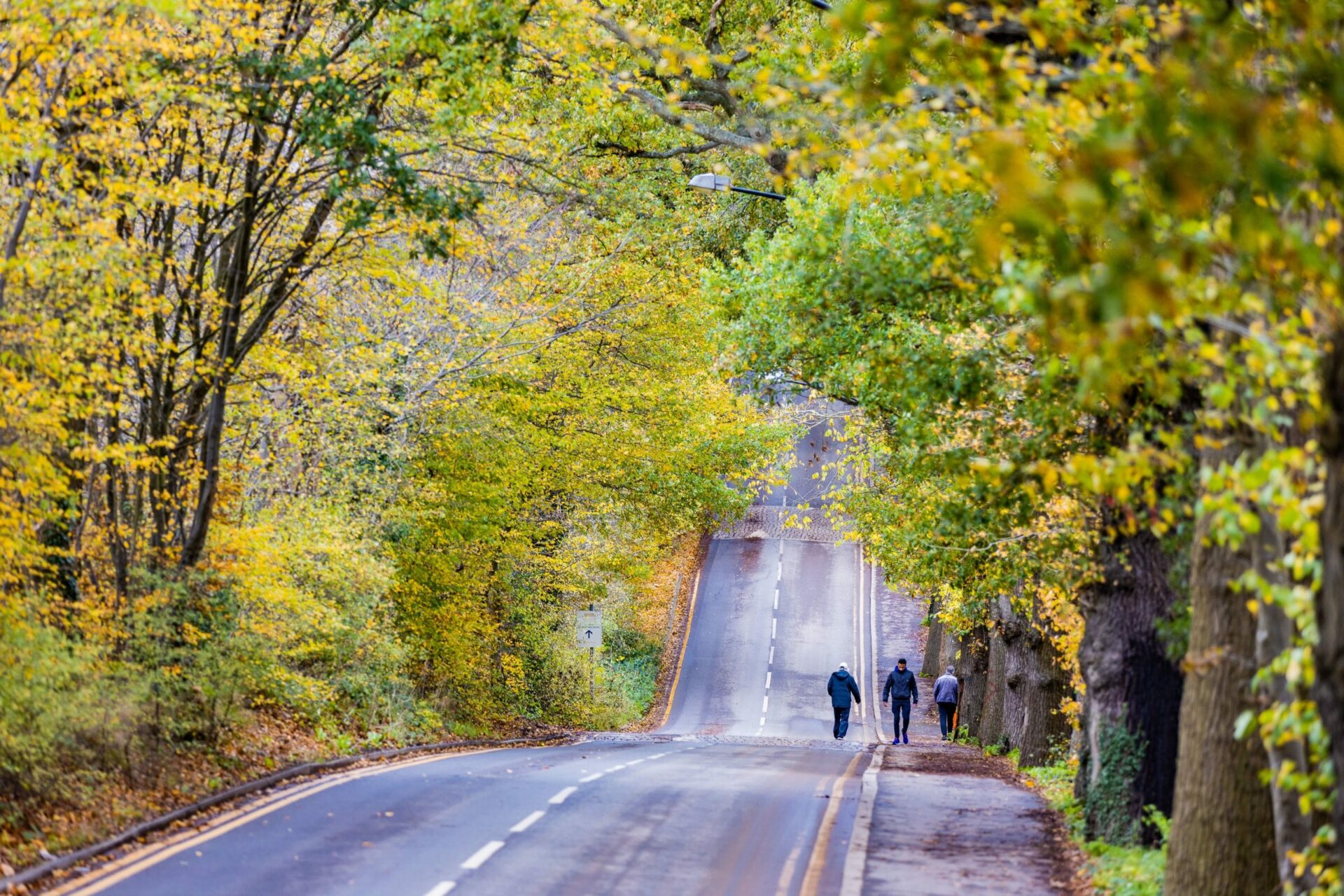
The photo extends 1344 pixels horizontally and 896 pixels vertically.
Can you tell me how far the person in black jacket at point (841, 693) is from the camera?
31.3 m

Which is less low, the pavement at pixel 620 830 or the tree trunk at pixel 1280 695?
the tree trunk at pixel 1280 695

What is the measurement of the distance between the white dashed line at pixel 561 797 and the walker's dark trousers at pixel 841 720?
15225 millimetres

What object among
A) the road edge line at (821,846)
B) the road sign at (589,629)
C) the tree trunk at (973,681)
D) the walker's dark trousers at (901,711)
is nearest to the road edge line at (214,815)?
the road edge line at (821,846)

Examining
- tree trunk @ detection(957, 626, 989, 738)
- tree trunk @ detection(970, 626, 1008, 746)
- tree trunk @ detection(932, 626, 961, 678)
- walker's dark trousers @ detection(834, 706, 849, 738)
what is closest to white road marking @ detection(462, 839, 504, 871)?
tree trunk @ detection(970, 626, 1008, 746)

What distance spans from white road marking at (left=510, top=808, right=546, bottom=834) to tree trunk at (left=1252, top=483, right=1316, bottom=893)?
8497 mm

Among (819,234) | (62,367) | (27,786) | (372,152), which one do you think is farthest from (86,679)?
(819,234)

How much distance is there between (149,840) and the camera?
42.3 ft

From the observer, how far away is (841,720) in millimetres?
32594

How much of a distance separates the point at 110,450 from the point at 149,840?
3604 mm

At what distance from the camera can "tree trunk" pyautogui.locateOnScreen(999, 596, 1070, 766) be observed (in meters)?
22.7

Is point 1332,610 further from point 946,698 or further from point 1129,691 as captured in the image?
point 946,698

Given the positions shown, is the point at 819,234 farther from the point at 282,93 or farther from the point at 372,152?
the point at 282,93

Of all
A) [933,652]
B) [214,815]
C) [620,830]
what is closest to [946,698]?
[933,652]

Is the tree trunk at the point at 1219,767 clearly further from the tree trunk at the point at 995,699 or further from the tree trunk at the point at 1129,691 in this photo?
the tree trunk at the point at 995,699
